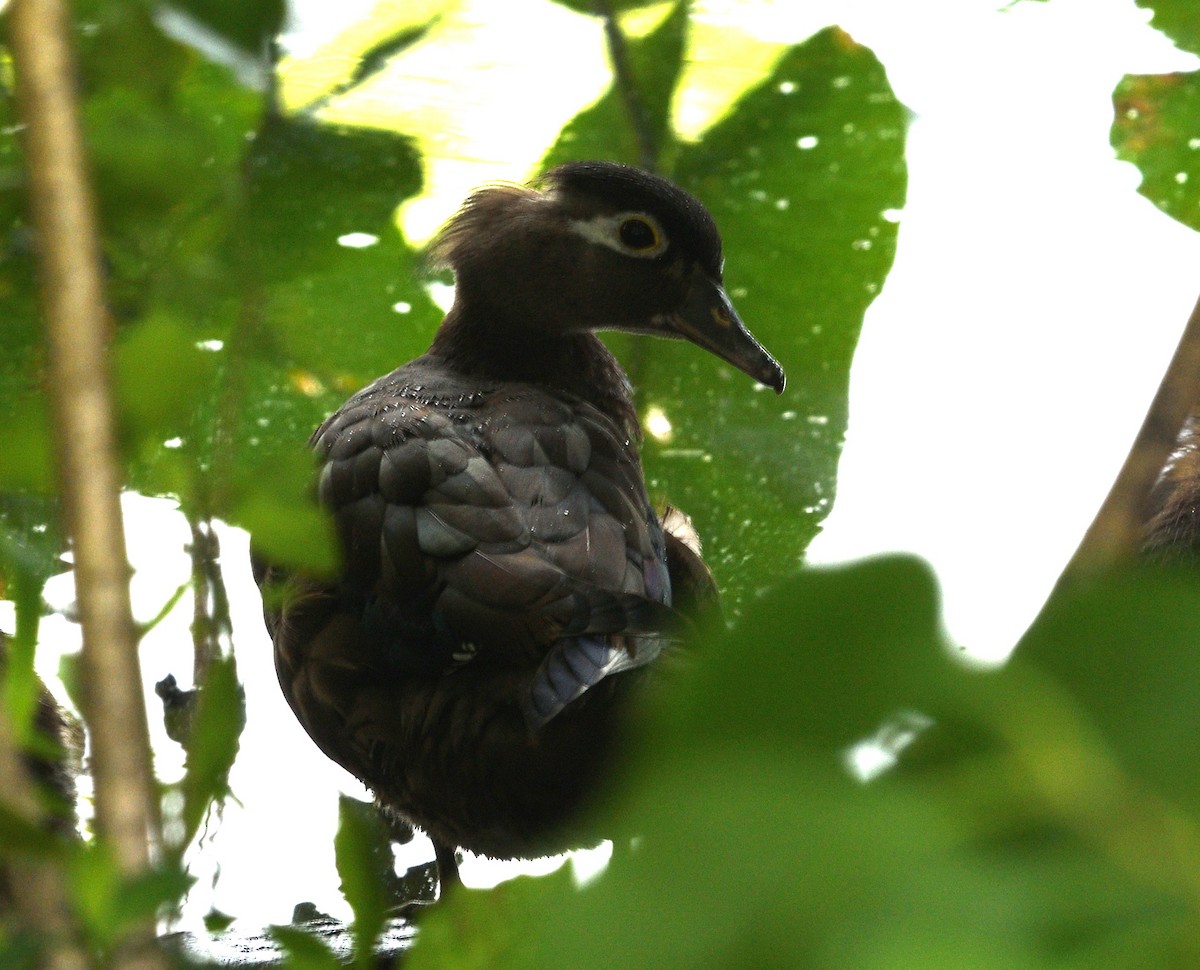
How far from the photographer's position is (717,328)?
1.03m

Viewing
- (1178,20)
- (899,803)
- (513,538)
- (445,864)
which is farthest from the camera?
(1178,20)

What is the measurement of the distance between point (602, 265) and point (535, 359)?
3.4 inches

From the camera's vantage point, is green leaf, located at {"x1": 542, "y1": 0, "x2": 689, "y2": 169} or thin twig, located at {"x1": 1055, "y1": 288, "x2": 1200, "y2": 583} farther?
green leaf, located at {"x1": 542, "y1": 0, "x2": 689, "y2": 169}

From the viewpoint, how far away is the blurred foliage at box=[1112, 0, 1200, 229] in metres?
1.11

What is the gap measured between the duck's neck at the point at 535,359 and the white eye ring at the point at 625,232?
0.27 ft

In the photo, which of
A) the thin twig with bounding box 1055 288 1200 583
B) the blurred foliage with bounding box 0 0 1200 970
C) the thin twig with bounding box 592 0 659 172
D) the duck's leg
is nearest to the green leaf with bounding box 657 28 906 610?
the thin twig with bounding box 592 0 659 172

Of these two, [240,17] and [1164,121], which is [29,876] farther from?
[1164,121]

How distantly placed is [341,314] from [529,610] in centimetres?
53

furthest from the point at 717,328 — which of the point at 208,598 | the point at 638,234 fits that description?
the point at 208,598

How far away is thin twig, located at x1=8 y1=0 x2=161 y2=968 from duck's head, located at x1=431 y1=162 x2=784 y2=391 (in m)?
0.86

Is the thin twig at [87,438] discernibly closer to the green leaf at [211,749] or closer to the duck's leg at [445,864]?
the green leaf at [211,749]

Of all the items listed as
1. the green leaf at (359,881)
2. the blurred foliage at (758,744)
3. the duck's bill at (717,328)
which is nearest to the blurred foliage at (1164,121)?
the duck's bill at (717,328)

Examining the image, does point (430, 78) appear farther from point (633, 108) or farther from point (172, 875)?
point (172, 875)

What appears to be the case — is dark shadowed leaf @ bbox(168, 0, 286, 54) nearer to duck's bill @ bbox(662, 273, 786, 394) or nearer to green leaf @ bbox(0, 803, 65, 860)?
green leaf @ bbox(0, 803, 65, 860)
